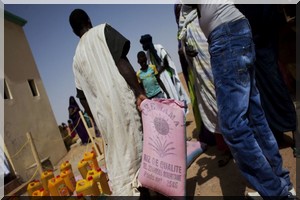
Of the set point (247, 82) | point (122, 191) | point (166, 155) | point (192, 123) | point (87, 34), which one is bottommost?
point (192, 123)

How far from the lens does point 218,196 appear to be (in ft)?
7.60

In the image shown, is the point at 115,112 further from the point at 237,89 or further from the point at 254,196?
the point at 254,196

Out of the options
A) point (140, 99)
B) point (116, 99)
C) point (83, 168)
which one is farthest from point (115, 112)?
point (83, 168)

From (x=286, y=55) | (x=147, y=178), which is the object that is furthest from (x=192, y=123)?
(x=147, y=178)

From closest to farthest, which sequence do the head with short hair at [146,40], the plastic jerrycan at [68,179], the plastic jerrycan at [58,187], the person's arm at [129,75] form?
the person's arm at [129,75], the plastic jerrycan at [58,187], the plastic jerrycan at [68,179], the head with short hair at [146,40]

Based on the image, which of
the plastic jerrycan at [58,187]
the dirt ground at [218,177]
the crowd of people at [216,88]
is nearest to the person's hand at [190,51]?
the crowd of people at [216,88]

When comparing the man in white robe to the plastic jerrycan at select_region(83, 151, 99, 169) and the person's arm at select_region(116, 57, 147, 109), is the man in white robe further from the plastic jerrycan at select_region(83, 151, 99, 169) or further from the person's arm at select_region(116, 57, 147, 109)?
the plastic jerrycan at select_region(83, 151, 99, 169)

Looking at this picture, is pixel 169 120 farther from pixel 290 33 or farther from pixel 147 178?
pixel 290 33

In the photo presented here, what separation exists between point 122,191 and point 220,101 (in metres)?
1.15

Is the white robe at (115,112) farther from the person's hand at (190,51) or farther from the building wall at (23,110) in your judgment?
the building wall at (23,110)

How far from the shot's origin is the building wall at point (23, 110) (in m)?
7.94

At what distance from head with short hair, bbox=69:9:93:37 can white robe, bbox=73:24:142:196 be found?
0.51 feet

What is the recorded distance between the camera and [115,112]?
2293mm

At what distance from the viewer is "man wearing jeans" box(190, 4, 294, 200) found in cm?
162
